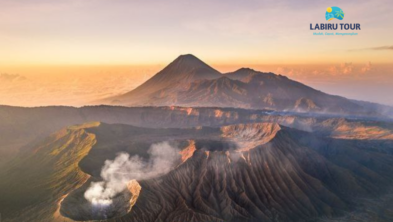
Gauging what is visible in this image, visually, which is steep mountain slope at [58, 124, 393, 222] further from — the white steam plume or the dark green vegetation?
the white steam plume

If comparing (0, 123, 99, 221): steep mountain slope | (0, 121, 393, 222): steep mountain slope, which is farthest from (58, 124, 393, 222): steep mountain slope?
(0, 123, 99, 221): steep mountain slope

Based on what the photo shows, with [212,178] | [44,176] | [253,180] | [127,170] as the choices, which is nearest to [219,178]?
[212,178]

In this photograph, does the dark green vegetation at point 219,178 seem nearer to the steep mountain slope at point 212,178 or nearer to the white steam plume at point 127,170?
the steep mountain slope at point 212,178

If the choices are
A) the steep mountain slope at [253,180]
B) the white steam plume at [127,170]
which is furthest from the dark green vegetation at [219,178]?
the white steam plume at [127,170]

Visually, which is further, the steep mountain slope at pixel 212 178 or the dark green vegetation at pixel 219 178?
the dark green vegetation at pixel 219 178

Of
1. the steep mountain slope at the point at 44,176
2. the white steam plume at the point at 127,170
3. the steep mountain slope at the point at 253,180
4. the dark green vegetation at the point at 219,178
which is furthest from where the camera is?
the steep mountain slope at the point at 253,180

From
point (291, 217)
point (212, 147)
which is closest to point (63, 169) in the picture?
point (212, 147)

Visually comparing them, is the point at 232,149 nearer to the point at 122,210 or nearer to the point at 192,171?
the point at 192,171

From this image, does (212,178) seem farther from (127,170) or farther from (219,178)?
(127,170)
